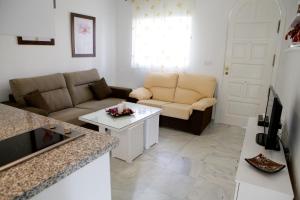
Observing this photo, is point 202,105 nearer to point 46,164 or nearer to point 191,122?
point 191,122

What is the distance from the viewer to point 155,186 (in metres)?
2.30

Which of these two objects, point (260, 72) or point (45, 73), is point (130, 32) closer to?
point (45, 73)

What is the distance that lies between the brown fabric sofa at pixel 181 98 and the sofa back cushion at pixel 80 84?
834mm

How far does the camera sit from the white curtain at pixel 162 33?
420 centimetres

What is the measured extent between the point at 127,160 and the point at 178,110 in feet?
4.28

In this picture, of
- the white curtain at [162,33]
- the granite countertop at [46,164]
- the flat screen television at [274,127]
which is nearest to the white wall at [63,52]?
the white curtain at [162,33]

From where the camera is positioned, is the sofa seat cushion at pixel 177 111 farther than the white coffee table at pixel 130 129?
Yes

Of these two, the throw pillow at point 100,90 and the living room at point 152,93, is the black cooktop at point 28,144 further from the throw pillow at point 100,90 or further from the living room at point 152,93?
the throw pillow at point 100,90

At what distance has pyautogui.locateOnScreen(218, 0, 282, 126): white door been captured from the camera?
3.56 meters

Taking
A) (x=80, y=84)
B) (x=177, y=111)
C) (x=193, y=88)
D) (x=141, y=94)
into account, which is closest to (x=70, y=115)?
(x=80, y=84)

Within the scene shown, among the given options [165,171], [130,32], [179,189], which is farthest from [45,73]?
[179,189]

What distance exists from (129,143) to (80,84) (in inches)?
72.1

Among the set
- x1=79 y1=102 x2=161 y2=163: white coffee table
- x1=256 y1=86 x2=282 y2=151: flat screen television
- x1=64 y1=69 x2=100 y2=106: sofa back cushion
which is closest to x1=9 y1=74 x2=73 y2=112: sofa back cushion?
x1=64 y1=69 x2=100 y2=106: sofa back cushion

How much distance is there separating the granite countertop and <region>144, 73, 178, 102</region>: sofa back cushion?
3.08 m
